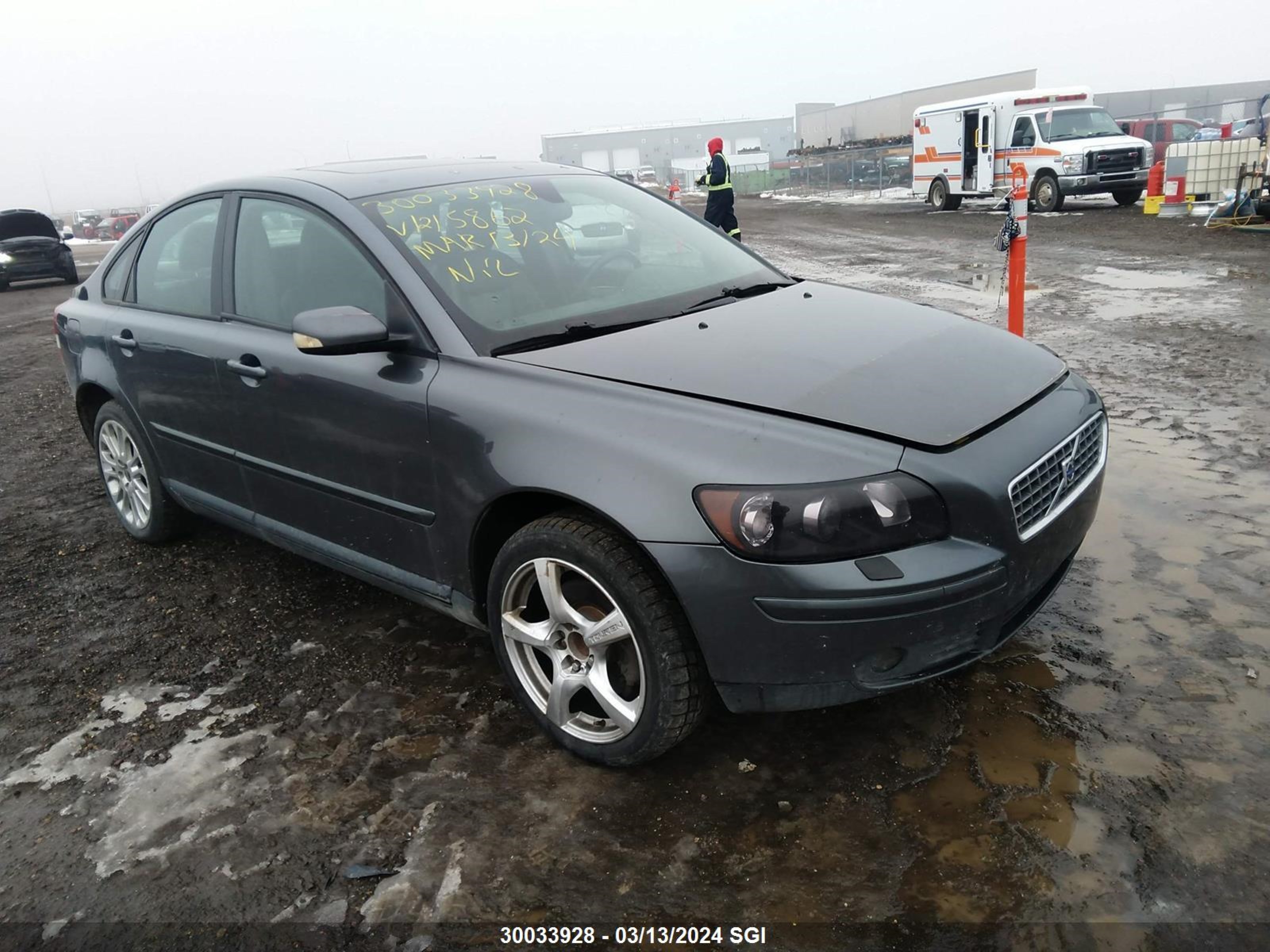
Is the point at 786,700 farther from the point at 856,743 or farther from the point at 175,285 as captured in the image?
the point at 175,285

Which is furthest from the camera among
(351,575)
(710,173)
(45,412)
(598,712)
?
(710,173)

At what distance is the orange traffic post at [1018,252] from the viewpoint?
220 inches

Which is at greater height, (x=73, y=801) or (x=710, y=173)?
(x=710, y=173)

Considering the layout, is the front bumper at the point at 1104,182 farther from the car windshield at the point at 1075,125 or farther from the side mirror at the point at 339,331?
the side mirror at the point at 339,331

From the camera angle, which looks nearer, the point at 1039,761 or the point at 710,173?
the point at 1039,761

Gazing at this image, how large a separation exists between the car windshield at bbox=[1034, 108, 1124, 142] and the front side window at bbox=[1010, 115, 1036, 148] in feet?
0.54

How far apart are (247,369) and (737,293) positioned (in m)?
1.81

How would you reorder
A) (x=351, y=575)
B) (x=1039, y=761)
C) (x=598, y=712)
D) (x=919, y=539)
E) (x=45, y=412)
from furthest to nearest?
(x=45, y=412) < (x=351, y=575) < (x=598, y=712) < (x=1039, y=761) < (x=919, y=539)

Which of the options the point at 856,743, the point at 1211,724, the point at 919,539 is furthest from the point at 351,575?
the point at 1211,724

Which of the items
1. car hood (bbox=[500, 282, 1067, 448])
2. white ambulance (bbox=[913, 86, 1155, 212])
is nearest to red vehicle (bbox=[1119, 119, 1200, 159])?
white ambulance (bbox=[913, 86, 1155, 212])

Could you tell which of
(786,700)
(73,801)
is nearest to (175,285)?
(73,801)

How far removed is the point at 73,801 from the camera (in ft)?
9.05

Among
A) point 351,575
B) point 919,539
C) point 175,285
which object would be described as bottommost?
point 351,575

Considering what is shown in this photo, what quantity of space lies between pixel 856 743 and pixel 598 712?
0.76 m
